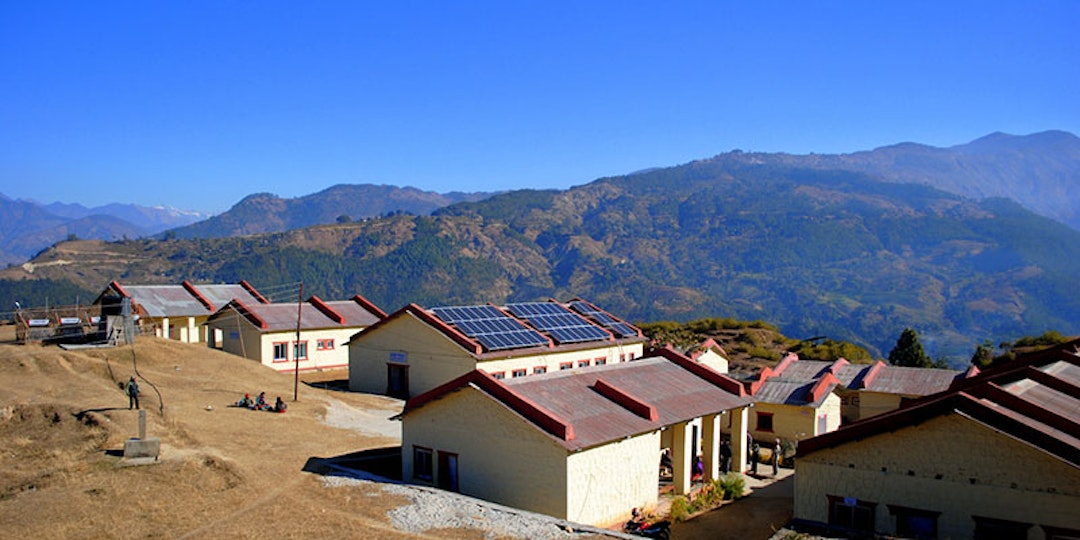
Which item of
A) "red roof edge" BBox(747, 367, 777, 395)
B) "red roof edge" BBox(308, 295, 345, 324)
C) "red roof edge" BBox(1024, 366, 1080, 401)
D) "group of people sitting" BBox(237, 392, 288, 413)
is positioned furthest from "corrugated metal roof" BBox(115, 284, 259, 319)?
"red roof edge" BBox(1024, 366, 1080, 401)

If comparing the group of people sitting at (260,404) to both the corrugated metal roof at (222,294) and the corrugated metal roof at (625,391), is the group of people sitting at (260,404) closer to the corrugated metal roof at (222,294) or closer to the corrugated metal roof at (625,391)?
the corrugated metal roof at (625,391)

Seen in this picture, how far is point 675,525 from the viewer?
82.3ft

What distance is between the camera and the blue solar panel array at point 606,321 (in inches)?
2036

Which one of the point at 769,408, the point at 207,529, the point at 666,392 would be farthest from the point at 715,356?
the point at 207,529

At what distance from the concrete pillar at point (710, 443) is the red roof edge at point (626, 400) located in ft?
12.3

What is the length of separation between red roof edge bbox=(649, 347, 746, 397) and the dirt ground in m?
12.7

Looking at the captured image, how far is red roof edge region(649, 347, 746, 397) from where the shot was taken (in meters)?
32.5

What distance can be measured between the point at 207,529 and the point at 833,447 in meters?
16.9

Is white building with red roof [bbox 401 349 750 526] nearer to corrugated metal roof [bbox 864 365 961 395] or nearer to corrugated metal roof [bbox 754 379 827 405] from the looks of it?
corrugated metal roof [bbox 754 379 827 405]

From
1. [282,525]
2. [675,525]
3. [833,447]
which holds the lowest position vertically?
[675,525]

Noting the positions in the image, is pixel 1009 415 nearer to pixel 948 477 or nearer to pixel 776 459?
pixel 948 477

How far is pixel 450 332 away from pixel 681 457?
54.5 feet

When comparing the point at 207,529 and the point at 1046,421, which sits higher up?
the point at 1046,421

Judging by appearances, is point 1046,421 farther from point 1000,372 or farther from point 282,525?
point 282,525
